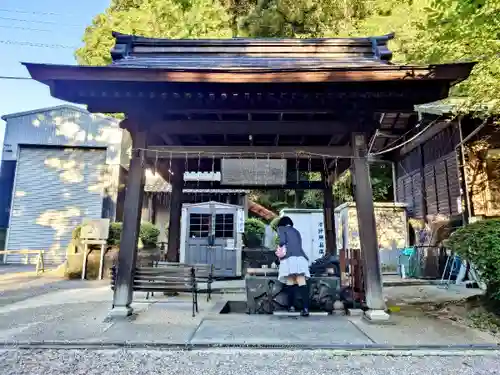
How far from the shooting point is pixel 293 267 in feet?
17.5

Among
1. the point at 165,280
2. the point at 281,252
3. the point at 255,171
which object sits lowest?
the point at 165,280

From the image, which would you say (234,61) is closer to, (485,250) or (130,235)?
(130,235)

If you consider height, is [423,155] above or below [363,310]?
above

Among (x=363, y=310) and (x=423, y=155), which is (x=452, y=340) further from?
(x=423, y=155)

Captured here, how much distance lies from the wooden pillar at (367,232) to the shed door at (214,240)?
22.8 ft

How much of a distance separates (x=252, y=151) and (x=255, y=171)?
2.05ft

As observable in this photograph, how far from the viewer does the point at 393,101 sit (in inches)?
209

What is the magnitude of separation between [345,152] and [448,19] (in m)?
4.91

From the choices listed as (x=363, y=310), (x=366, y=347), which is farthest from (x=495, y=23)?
(x=366, y=347)

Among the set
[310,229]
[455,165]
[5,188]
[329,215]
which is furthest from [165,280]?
[5,188]

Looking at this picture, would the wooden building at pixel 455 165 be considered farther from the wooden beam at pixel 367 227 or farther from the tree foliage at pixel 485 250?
the tree foliage at pixel 485 250

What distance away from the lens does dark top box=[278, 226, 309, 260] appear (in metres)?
5.44

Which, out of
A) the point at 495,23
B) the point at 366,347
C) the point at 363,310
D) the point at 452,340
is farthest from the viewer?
the point at 495,23

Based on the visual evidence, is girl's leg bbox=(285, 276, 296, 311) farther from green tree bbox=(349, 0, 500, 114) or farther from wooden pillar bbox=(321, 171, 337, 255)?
green tree bbox=(349, 0, 500, 114)
